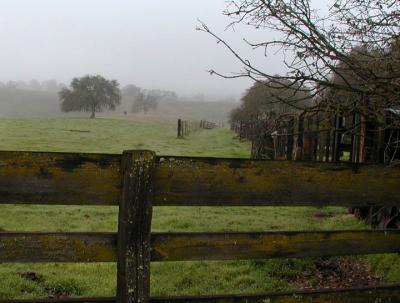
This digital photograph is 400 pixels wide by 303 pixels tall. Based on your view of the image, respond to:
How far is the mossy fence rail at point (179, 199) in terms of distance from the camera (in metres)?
3.04

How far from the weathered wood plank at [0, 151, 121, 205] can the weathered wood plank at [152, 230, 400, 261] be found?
18.8 inches

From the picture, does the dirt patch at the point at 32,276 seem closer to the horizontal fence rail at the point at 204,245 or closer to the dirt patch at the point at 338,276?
the horizontal fence rail at the point at 204,245

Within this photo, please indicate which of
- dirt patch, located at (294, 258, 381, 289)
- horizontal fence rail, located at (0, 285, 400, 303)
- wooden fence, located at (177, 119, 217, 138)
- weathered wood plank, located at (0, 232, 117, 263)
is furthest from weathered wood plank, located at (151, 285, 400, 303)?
wooden fence, located at (177, 119, 217, 138)

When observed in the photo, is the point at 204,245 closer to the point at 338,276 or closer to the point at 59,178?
the point at 59,178

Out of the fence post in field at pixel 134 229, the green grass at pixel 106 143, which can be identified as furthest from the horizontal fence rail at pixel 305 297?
the green grass at pixel 106 143

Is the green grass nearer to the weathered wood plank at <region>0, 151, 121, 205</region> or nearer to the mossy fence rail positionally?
the mossy fence rail

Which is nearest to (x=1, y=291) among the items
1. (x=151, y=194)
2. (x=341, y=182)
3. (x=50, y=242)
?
(x=50, y=242)

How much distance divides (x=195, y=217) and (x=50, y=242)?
716cm

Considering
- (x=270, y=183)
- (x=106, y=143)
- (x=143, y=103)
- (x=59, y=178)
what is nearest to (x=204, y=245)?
(x=270, y=183)

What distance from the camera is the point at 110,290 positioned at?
5395 millimetres

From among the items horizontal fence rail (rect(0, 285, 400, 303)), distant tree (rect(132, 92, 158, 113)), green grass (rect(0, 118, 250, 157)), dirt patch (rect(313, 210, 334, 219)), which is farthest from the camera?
distant tree (rect(132, 92, 158, 113))

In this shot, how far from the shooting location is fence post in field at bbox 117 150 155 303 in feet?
9.98

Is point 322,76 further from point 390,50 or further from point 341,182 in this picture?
point 341,182

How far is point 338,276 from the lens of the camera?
234 inches
